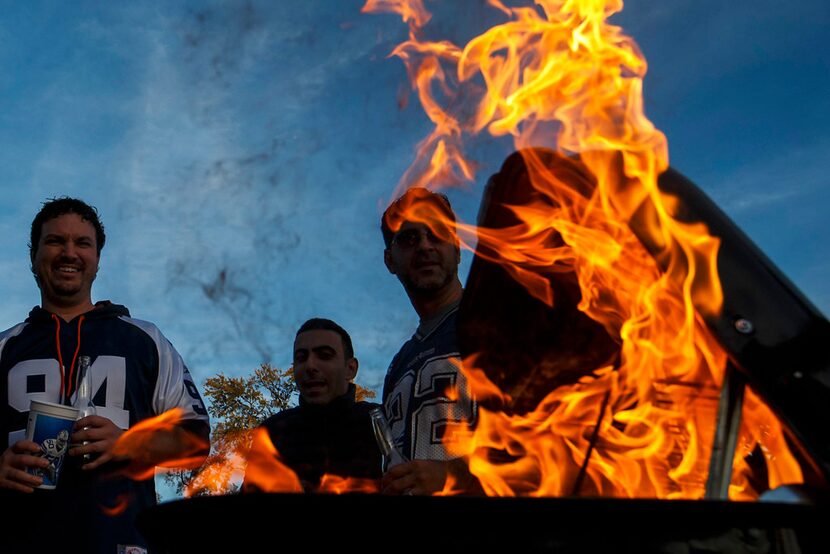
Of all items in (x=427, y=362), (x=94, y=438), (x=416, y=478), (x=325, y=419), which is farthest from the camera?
(x=325, y=419)

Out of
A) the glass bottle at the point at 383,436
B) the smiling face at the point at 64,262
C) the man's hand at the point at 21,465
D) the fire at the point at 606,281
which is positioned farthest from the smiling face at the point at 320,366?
the fire at the point at 606,281

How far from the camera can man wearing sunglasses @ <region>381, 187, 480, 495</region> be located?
115 inches

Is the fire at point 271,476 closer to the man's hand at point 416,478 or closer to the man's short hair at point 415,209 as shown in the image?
the man's hand at point 416,478

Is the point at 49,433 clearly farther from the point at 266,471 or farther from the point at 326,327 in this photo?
the point at 326,327

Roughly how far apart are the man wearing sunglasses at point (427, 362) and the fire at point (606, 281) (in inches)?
23.8

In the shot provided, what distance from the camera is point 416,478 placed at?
2799 mm

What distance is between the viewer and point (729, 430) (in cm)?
160

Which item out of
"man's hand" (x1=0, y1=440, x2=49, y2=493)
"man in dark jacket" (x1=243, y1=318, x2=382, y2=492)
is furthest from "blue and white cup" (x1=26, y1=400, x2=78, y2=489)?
"man in dark jacket" (x1=243, y1=318, x2=382, y2=492)

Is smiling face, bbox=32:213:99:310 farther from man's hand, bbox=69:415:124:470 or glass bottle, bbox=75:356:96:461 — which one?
man's hand, bbox=69:415:124:470

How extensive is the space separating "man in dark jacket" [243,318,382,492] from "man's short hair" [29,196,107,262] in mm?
1918

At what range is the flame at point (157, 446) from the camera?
12.6 ft

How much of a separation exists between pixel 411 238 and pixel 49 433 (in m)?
2.15

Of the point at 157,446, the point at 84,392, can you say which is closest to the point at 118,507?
the point at 157,446

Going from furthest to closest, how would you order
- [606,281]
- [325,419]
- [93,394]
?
[325,419] → [93,394] → [606,281]
